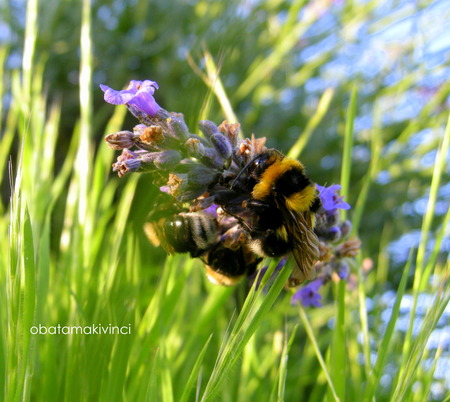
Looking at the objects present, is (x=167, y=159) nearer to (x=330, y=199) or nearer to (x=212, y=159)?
(x=212, y=159)

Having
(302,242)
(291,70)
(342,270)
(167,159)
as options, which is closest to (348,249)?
(342,270)

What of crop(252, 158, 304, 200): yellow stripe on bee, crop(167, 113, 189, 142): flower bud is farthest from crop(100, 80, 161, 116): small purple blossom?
crop(252, 158, 304, 200): yellow stripe on bee

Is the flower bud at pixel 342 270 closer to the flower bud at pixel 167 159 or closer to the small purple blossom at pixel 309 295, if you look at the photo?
the small purple blossom at pixel 309 295

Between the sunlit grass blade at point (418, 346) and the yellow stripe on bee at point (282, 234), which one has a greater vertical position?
the yellow stripe on bee at point (282, 234)

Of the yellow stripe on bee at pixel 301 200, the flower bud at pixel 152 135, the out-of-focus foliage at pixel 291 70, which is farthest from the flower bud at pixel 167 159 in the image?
the out-of-focus foliage at pixel 291 70

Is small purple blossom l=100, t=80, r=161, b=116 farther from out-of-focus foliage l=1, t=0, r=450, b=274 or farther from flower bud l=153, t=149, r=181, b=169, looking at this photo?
out-of-focus foliage l=1, t=0, r=450, b=274

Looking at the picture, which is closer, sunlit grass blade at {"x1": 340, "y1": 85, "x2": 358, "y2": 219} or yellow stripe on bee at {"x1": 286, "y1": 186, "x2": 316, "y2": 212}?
yellow stripe on bee at {"x1": 286, "y1": 186, "x2": 316, "y2": 212}
